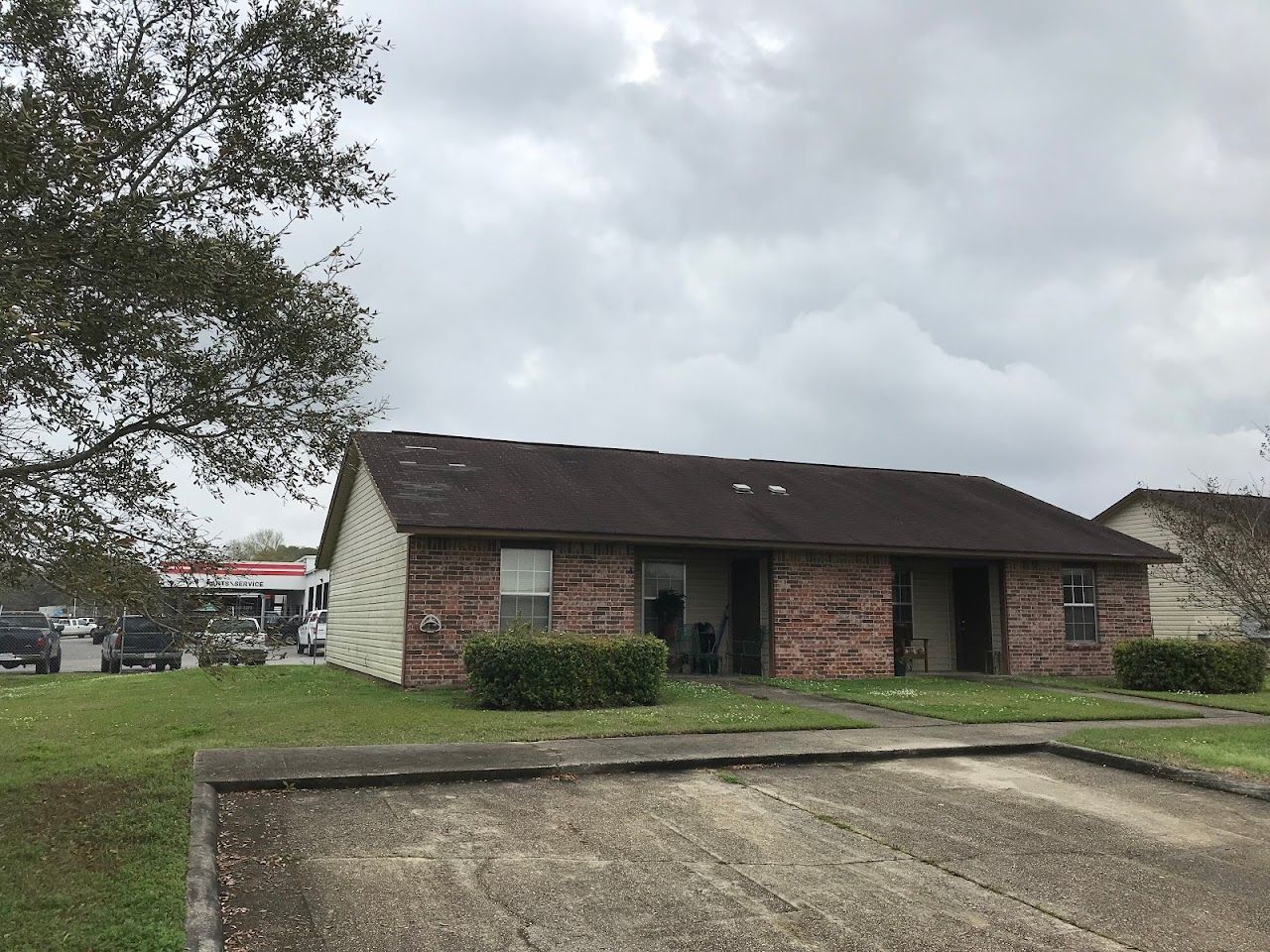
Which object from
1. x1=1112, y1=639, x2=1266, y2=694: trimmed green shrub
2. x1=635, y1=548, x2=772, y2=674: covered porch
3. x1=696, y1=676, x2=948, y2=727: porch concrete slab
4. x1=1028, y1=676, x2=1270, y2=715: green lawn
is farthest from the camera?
x1=635, y1=548, x2=772, y2=674: covered porch

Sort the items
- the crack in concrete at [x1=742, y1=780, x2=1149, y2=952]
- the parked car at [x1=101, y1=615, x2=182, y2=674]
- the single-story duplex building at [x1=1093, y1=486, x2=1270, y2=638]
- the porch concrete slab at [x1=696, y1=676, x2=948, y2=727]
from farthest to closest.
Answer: the single-story duplex building at [x1=1093, y1=486, x2=1270, y2=638]
the parked car at [x1=101, y1=615, x2=182, y2=674]
the porch concrete slab at [x1=696, y1=676, x2=948, y2=727]
the crack in concrete at [x1=742, y1=780, x2=1149, y2=952]

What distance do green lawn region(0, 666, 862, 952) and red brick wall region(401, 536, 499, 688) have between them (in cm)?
58

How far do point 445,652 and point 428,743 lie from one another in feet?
19.2

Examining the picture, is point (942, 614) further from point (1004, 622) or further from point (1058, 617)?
point (1058, 617)

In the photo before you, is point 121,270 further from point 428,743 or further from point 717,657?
point 717,657

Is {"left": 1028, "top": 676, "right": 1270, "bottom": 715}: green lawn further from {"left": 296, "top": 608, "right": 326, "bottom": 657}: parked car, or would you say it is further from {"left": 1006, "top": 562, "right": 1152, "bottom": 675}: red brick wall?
{"left": 296, "top": 608, "right": 326, "bottom": 657}: parked car

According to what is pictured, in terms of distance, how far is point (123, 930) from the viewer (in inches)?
179

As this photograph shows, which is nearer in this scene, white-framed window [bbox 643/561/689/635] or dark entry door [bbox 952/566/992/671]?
white-framed window [bbox 643/561/689/635]

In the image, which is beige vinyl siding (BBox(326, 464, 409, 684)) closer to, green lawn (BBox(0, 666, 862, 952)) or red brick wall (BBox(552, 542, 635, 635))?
green lawn (BBox(0, 666, 862, 952))

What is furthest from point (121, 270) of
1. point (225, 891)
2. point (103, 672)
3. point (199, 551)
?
point (103, 672)

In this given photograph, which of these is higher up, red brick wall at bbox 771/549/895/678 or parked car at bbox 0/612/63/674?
red brick wall at bbox 771/549/895/678

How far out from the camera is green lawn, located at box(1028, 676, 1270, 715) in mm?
14805

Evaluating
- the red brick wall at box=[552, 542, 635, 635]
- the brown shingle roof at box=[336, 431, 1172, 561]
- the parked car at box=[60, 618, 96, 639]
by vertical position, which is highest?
the brown shingle roof at box=[336, 431, 1172, 561]

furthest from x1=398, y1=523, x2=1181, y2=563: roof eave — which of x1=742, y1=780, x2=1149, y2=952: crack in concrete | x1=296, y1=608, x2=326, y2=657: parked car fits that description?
x1=296, y1=608, x2=326, y2=657: parked car
